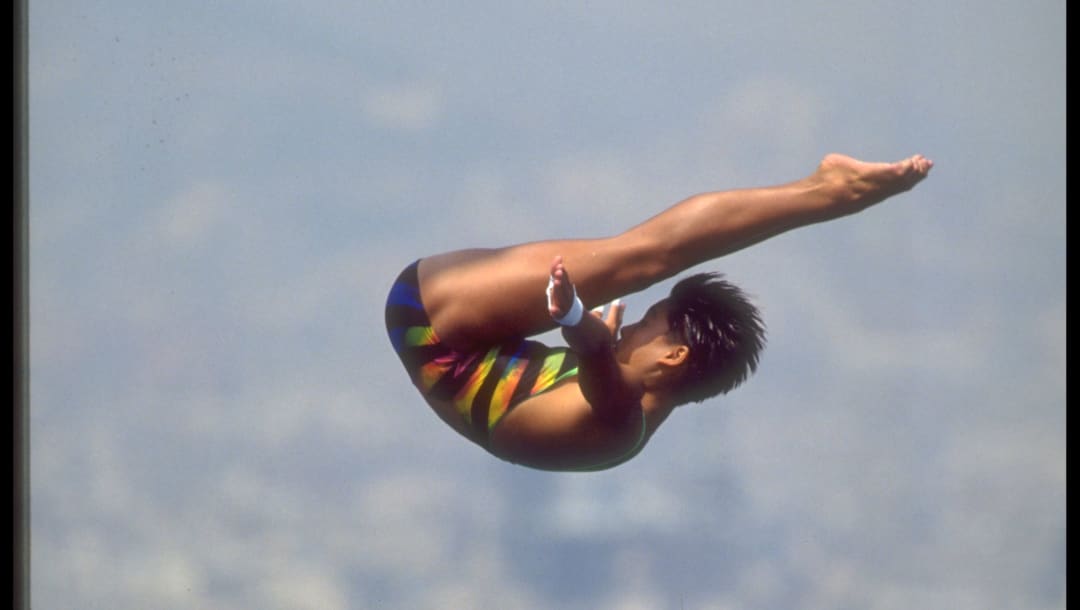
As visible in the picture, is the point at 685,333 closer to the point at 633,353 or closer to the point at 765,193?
the point at 633,353

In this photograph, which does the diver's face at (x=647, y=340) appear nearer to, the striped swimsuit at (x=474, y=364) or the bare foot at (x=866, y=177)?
the striped swimsuit at (x=474, y=364)

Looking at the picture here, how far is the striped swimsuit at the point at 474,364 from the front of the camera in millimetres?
4820

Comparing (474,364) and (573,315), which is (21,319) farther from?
(573,315)

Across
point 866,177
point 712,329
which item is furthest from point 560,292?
point 866,177

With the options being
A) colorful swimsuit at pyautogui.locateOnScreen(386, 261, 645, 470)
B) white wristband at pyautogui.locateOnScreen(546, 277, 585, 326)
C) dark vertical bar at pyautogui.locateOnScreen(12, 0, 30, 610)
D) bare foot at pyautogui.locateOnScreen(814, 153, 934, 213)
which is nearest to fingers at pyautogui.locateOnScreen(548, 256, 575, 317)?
white wristband at pyautogui.locateOnScreen(546, 277, 585, 326)

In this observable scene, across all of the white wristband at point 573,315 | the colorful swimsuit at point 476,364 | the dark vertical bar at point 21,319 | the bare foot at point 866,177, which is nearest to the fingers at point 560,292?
the white wristband at point 573,315

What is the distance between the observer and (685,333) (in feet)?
15.7

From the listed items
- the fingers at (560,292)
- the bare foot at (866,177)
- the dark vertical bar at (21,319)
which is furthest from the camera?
the dark vertical bar at (21,319)

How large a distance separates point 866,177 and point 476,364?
1.50 metres

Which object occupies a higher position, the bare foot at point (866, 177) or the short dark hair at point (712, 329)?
the bare foot at point (866, 177)

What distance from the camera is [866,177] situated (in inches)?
171
